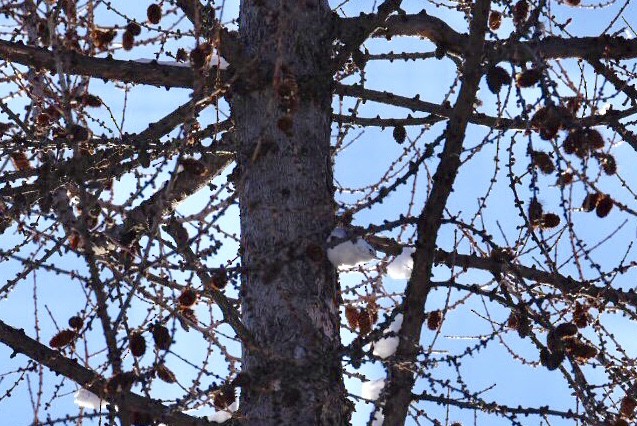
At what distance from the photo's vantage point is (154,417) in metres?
3.59

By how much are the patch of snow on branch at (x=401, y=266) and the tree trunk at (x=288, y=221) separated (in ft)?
2.43

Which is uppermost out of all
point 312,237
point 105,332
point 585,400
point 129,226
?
point 129,226

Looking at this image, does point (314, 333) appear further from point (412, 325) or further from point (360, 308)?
point (360, 308)

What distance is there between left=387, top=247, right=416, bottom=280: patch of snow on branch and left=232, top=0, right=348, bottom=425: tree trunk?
2.43 feet

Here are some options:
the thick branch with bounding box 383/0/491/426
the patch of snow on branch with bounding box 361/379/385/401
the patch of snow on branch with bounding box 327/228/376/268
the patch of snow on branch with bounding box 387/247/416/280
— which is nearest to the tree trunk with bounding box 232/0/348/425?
the patch of snow on branch with bounding box 327/228/376/268

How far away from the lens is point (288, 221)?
388 cm

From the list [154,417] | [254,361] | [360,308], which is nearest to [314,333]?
[254,361]

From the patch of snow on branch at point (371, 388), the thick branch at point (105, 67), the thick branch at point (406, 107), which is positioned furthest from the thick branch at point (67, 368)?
the thick branch at point (406, 107)

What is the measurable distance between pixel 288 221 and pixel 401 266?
3.27ft

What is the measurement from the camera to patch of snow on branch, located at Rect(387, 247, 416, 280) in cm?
464

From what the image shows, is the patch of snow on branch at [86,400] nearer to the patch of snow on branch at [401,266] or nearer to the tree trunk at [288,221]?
the tree trunk at [288,221]

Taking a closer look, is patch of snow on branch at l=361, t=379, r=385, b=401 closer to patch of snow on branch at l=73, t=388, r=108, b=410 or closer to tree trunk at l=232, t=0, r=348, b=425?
tree trunk at l=232, t=0, r=348, b=425

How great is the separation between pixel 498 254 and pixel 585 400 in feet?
2.51

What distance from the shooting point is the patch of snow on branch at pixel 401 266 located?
4637 millimetres
